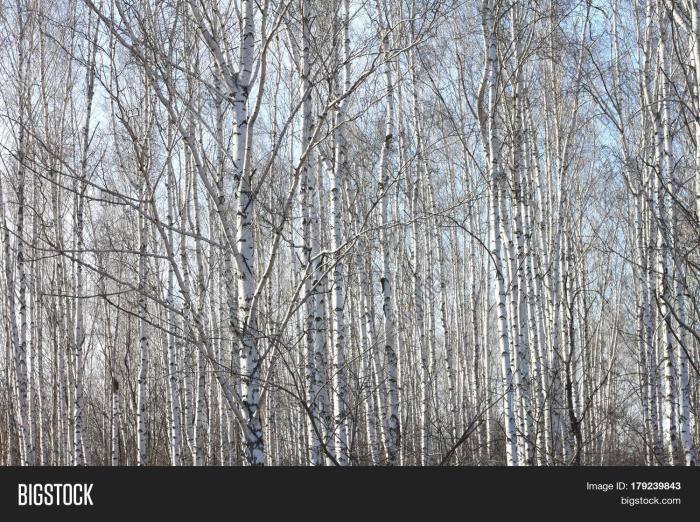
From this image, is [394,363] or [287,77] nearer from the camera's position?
[394,363]

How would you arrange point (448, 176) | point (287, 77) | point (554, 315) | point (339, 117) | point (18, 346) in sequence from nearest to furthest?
1. point (339, 117)
2. point (18, 346)
3. point (554, 315)
4. point (287, 77)
5. point (448, 176)

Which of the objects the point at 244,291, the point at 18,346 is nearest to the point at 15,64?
the point at 18,346

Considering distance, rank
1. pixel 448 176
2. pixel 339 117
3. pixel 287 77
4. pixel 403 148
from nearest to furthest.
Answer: pixel 339 117 < pixel 403 148 < pixel 287 77 < pixel 448 176

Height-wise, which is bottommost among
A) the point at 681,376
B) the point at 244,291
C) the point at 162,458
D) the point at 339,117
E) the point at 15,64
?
the point at 162,458

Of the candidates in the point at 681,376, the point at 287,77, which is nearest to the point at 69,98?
the point at 287,77

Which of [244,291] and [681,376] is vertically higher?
[244,291]

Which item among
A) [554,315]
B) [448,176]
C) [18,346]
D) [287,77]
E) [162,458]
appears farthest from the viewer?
[448,176]

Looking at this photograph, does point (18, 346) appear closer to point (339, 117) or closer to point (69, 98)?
point (69, 98)

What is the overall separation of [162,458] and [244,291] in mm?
11624

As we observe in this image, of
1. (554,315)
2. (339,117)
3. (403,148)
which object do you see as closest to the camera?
(339,117)

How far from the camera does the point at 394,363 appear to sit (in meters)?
7.02

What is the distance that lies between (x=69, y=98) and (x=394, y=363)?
712cm

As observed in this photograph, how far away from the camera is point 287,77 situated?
1180 centimetres

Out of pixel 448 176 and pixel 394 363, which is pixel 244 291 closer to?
pixel 394 363
